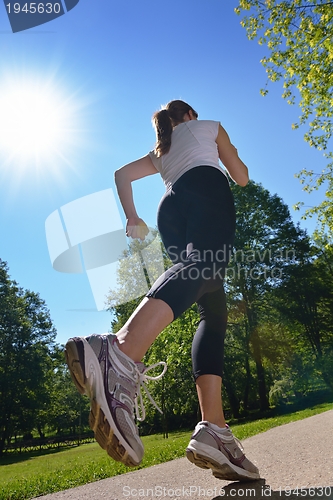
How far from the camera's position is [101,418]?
1.08 metres

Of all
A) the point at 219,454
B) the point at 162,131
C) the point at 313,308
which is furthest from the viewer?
the point at 313,308

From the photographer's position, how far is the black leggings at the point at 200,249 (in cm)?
130

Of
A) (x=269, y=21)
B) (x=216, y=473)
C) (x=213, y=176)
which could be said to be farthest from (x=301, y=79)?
(x=216, y=473)

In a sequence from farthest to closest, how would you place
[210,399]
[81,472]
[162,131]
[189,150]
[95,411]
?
[81,472]
[162,131]
[189,150]
[210,399]
[95,411]

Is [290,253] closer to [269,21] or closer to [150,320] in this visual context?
[269,21]

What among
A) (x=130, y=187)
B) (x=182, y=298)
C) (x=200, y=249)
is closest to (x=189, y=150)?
(x=130, y=187)

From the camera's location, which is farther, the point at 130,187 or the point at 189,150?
the point at 130,187

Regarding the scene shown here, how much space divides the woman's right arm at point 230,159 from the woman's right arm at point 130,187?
13.4 inches

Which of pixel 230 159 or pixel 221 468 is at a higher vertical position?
pixel 230 159

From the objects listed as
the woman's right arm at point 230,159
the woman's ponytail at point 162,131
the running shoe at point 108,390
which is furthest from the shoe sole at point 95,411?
the woman's right arm at point 230,159

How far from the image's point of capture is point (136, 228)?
1723 mm

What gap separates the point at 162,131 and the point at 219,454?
4.53 ft

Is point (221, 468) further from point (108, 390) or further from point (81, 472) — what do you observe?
point (81, 472)

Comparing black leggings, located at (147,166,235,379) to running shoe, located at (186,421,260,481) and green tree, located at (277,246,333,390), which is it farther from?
green tree, located at (277,246,333,390)
